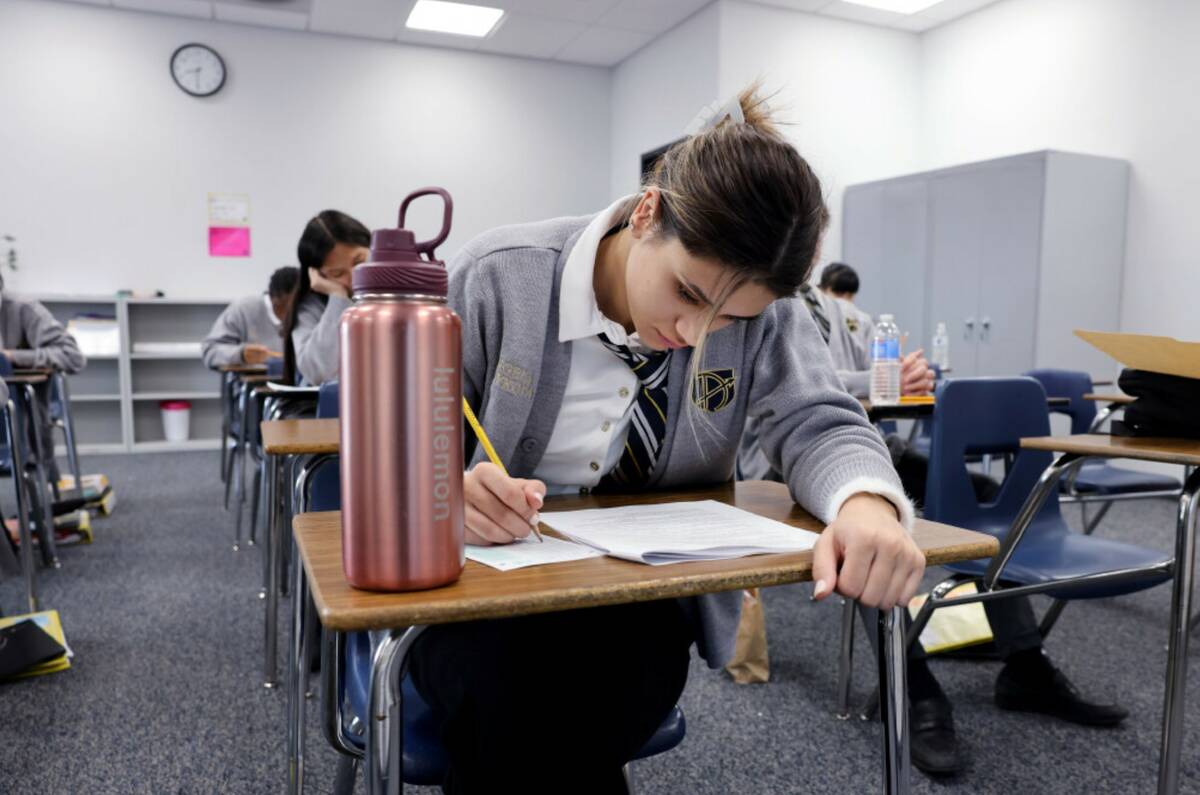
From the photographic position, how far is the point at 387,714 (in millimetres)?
581

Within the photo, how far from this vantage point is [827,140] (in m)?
5.30

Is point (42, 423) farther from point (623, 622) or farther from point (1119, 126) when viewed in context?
point (1119, 126)

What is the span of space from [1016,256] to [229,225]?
4.88 meters

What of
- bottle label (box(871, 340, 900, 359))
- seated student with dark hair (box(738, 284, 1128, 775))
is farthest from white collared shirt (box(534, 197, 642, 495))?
bottle label (box(871, 340, 900, 359))

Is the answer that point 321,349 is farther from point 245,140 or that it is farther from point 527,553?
point 245,140

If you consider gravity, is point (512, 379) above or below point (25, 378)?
above

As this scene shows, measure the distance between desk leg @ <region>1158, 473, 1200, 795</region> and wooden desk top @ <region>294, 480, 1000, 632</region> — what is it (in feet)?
2.58

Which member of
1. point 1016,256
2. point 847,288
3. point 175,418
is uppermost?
point 1016,256

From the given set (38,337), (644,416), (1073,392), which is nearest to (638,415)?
(644,416)

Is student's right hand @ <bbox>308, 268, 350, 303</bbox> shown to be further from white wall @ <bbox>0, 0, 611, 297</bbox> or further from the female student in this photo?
white wall @ <bbox>0, 0, 611, 297</bbox>

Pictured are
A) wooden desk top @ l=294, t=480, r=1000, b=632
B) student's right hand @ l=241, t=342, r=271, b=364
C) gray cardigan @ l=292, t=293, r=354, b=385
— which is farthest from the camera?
student's right hand @ l=241, t=342, r=271, b=364

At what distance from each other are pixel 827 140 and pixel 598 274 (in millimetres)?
4791

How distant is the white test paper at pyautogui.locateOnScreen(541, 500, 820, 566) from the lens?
0.63 meters

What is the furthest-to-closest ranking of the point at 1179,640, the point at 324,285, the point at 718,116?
the point at 324,285 → the point at 1179,640 → the point at 718,116
